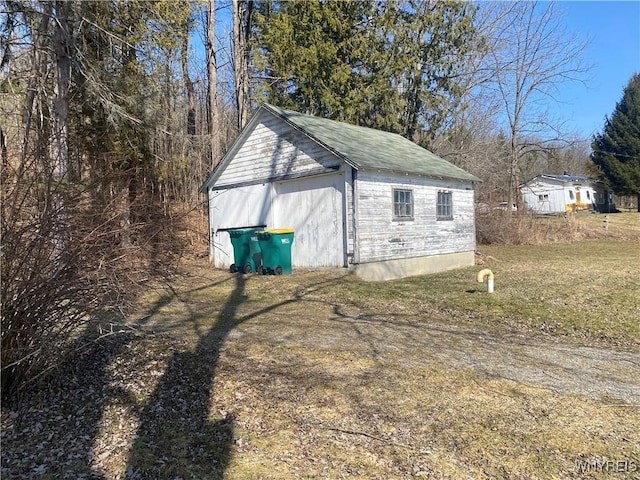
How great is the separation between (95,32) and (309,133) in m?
6.52

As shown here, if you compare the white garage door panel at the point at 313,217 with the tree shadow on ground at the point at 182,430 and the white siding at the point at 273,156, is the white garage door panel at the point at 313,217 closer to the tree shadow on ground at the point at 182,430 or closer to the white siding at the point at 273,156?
the white siding at the point at 273,156

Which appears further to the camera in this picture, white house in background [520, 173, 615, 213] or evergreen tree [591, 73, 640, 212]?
white house in background [520, 173, 615, 213]

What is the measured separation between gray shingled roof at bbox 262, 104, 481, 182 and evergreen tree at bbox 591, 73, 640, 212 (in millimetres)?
32257

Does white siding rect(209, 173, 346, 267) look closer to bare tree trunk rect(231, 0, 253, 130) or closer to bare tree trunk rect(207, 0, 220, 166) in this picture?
bare tree trunk rect(207, 0, 220, 166)

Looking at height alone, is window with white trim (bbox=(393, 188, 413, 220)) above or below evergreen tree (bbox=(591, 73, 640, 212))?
below

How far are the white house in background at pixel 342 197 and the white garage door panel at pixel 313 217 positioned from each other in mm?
26

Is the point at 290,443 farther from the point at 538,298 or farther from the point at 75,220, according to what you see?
the point at 538,298

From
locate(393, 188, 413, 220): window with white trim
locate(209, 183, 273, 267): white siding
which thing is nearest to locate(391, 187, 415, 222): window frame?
locate(393, 188, 413, 220): window with white trim

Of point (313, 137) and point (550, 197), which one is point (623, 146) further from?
point (313, 137)

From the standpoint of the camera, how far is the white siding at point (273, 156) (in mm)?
12312

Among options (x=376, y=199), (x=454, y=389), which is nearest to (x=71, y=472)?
(x=454, y=389)

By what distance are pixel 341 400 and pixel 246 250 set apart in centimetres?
914

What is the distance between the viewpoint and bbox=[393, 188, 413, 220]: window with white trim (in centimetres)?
1270

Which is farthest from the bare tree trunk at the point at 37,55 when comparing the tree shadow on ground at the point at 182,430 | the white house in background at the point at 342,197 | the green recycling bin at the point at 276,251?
the tree shadow on ground at the point at 182,430
